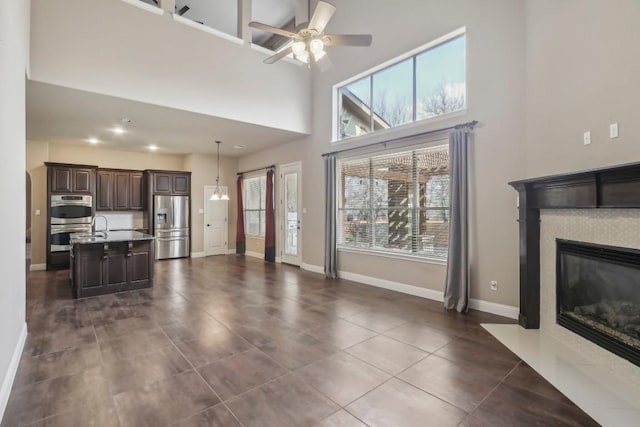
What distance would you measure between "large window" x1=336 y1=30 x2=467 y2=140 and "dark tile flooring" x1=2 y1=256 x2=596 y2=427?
2.93 metres

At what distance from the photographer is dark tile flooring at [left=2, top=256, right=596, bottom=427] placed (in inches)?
78.1

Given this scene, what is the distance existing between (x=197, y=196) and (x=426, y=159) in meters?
6.53

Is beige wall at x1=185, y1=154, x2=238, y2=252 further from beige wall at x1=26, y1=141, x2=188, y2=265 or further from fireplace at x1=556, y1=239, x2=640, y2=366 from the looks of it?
fireplace at x1=556, y1=239, x2=640, y2=366

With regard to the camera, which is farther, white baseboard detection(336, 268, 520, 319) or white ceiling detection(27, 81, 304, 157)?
white ceiling detection(27, 81, 304, 157)

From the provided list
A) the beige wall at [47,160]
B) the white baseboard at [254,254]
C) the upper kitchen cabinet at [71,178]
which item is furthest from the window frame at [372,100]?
the upper kitchen cabinet at [71,178]

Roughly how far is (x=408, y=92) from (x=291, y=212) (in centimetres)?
386

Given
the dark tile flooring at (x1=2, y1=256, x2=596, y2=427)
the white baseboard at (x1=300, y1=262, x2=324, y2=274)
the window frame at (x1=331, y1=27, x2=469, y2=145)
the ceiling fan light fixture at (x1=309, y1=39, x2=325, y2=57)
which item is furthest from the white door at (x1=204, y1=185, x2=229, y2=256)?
the ceiling fan light fixture at (x1=309, y1=39, x2=325, y2=57)

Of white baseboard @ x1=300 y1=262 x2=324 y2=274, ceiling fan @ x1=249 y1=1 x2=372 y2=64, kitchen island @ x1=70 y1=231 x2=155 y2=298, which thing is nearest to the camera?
ceiling fan @ x1=249 y1=1 x2=372 y2=64

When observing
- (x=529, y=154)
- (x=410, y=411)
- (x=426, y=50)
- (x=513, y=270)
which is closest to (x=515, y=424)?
(x=410, y=411)

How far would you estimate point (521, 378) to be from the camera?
2395 mm

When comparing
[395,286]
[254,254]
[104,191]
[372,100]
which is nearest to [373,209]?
[395,286]

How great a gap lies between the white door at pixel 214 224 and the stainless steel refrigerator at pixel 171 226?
1.80ft

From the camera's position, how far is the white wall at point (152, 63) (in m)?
3.88

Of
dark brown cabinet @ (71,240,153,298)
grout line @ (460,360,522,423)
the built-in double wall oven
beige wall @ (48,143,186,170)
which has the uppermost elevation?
beige wall @ (48,143,186,170)
